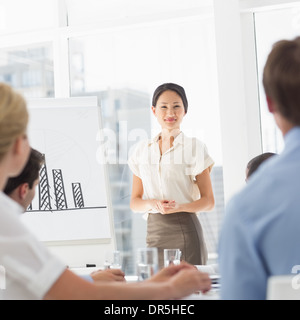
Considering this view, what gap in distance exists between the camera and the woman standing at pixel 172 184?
11.8 feet

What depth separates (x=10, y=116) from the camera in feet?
4.15

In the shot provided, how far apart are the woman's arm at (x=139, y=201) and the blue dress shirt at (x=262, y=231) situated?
2400 mm

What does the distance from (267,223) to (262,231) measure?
21 millimetres

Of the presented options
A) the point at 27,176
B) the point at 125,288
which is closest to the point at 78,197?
the point at 27,176

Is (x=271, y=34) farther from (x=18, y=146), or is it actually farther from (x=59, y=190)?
(x=18, y=146)

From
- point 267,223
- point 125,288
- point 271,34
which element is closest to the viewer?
point 267,223

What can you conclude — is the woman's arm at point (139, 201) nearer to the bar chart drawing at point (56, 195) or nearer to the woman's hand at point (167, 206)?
the woman's hand at point (167, 206)

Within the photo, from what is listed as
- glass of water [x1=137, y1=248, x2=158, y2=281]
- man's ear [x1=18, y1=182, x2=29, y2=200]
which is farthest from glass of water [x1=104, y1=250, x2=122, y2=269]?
man's ear [x1=18, y1=182, x2=29, y2=200]

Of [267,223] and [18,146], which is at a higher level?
[18,146]

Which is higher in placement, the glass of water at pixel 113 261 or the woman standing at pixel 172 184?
the woman standing at pixel 172 184

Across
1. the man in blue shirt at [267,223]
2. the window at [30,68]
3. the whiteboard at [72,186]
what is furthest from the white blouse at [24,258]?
the window at [30,68]

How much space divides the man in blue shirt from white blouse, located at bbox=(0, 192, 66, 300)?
1.36ft

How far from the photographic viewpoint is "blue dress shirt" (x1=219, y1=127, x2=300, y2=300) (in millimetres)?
1122

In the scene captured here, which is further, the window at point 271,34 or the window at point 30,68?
the window at point 30,68
